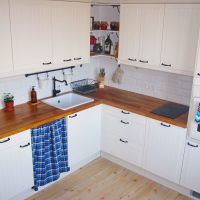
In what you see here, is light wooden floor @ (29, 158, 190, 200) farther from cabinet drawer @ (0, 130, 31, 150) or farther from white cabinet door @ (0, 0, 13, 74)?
white cabinet door @ (0, 0, 13, 74)

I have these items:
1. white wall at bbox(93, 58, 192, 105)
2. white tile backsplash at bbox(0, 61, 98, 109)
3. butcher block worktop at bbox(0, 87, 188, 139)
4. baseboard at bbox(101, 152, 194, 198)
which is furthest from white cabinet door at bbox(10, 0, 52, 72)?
baseboard at bbox(101, 152, 194, 198)

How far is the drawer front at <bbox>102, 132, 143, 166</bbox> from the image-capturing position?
3472 millimetres

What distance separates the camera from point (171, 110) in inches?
131

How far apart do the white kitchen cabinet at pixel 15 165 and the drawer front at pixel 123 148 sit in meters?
1.18

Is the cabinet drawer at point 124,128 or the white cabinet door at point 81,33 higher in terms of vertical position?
the white cabinet door at point 81,33

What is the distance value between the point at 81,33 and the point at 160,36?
3.24ft

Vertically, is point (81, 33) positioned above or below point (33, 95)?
above

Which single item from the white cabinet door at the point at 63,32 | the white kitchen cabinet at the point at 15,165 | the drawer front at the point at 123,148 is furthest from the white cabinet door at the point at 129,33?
the white kitchen cabinet at the point at 15,165

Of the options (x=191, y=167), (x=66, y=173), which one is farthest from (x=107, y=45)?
(x=191, y=167)

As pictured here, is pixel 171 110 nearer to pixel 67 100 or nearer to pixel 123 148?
pixel 123 148

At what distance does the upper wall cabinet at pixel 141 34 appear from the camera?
10.4ft

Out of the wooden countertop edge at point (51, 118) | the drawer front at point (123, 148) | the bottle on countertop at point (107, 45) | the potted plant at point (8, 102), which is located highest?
the bottle on countertop at point (107, 45)

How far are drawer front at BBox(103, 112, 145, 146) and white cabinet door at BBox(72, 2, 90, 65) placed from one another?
0.87m

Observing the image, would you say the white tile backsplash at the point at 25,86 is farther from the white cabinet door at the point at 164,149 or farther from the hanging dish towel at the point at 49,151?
the white cabinet door at the point at 164,149
